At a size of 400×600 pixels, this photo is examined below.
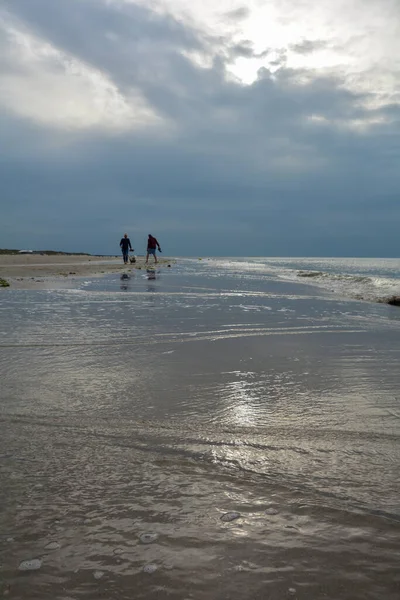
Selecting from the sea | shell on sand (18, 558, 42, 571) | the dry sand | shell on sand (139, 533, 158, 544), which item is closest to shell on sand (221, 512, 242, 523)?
the sea

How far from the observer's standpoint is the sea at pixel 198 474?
194 centimetres

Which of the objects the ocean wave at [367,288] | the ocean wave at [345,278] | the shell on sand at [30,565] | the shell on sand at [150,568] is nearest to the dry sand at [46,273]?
the ocean wave at [345,278]

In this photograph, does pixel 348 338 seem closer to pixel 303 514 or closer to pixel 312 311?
pixel 312 311

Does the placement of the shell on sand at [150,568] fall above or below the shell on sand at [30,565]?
below

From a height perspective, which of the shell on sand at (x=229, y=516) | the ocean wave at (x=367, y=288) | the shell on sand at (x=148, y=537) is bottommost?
the shell on sand at (x=148, y=537)

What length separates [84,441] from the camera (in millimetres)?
3252

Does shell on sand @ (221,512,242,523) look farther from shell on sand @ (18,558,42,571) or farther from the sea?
shell on sand @ (18,558,42,571)

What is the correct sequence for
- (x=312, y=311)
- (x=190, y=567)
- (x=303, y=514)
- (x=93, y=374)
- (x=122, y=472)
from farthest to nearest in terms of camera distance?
(x=312, y=311) → (x=93, y=374) → (x=122, y=472) → (x=303, y=514) → (x=190, y=567)

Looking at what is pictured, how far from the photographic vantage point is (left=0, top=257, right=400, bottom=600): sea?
194 centimetres

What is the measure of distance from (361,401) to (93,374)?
283cm

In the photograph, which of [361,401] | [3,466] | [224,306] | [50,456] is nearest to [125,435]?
[50,456]

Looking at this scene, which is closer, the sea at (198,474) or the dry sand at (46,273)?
the sea at (198,474)

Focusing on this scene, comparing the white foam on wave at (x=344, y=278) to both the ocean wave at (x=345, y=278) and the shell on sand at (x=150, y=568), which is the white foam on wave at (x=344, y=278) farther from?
the shell on sand at (x=150, y=568)

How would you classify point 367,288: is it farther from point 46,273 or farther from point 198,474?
point 198,474
